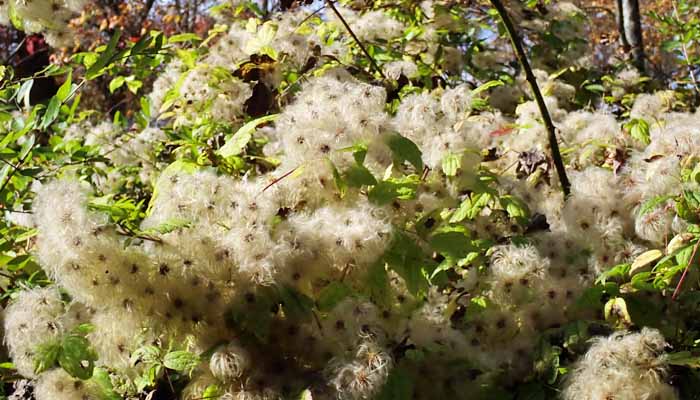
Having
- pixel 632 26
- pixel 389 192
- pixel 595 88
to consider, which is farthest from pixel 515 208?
pixel 632 26

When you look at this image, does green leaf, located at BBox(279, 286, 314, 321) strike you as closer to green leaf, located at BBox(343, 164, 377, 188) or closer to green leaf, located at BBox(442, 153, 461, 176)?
green leaf, located at BBox(343, 164, 377, 188)

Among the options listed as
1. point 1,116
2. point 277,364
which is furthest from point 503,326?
point 1,116

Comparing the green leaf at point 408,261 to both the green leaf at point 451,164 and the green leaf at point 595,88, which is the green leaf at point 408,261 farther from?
the green leaf at point 595,88

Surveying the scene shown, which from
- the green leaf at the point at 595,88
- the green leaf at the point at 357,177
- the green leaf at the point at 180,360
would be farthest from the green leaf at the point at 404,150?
the green leaf at the point at 595,88

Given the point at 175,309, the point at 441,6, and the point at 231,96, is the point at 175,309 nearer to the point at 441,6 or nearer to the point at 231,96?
the point at 231,96

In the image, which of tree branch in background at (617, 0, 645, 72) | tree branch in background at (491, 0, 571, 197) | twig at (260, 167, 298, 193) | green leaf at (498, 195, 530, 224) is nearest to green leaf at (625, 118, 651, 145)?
tree branch in background at (491, 0, 571, 197)

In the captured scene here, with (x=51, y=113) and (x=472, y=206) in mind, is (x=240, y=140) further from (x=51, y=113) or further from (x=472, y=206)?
(x=472, y=206)
